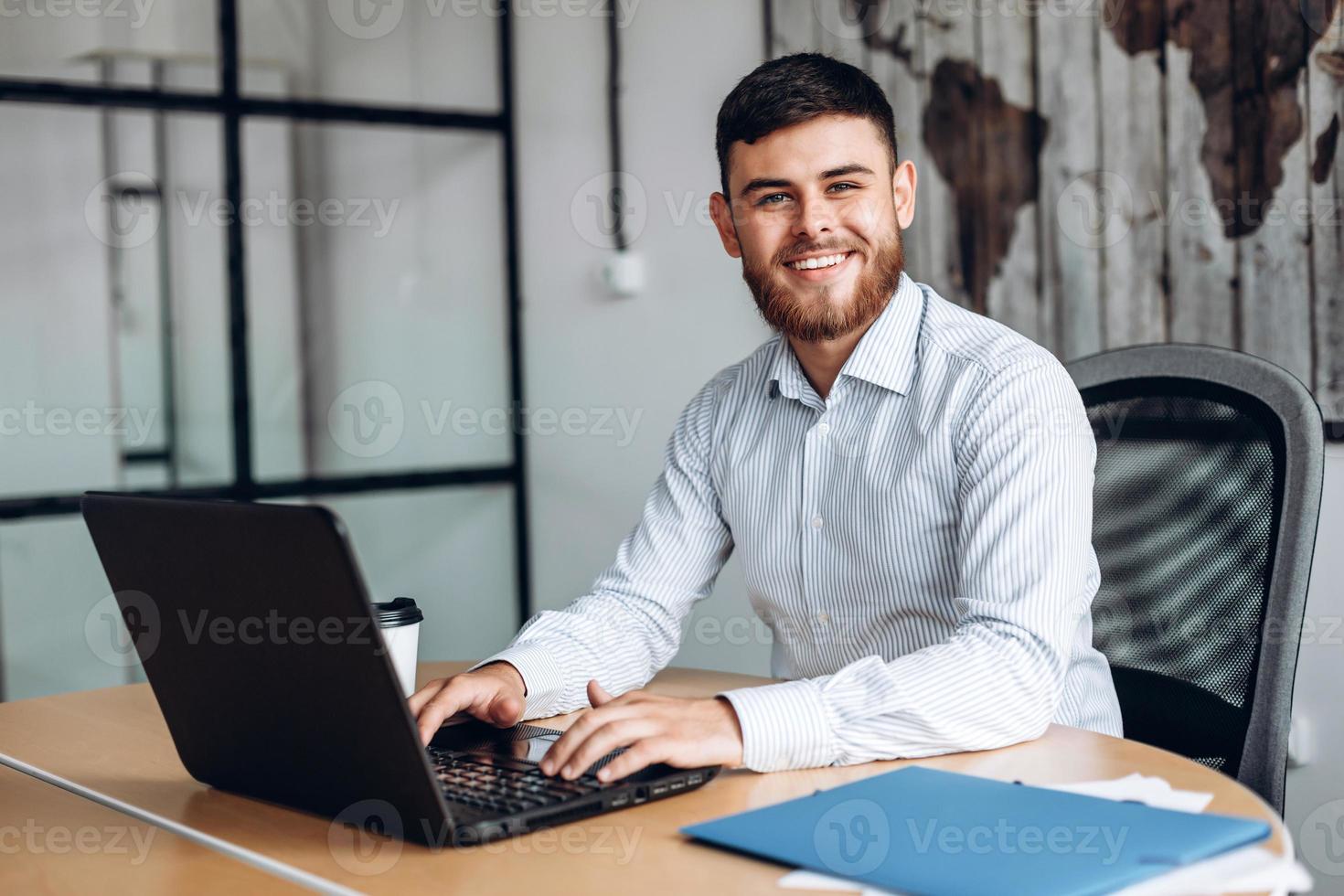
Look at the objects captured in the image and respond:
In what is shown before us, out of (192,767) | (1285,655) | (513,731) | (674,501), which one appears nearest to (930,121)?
(674,501)

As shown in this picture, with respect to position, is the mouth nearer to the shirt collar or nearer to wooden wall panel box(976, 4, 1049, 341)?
the shirt collar

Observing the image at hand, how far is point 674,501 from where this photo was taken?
1804 millimetres

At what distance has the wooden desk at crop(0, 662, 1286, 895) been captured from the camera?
91cm

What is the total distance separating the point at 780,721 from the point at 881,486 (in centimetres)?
50
